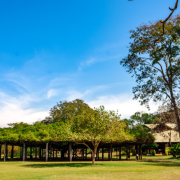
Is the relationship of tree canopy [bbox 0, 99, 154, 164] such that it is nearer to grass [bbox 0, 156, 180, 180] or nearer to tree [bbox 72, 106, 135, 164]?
tree [bbox 72, 106, 135, 164]

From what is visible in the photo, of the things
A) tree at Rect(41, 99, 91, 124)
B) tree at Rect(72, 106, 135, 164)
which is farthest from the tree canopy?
tree at Rect(41, 99, 91, 124)

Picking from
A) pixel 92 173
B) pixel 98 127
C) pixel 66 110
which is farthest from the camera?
pixel 66 110

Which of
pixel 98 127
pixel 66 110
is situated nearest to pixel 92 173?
pixel 98 127

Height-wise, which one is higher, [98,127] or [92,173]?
[98,127]

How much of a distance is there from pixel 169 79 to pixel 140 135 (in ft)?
41.1

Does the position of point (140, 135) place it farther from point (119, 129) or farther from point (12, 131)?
point (12, 131)

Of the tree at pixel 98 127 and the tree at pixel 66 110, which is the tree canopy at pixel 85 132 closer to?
the tree at pixel 98 127

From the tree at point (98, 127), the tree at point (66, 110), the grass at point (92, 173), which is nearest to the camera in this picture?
the grass at point (92, 173)

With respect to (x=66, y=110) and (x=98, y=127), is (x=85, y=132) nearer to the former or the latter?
(x=98, y=127)

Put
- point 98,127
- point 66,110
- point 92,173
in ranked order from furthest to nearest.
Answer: point 66,110 → point 98,127 → point 92,173

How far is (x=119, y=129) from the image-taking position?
1025 inches

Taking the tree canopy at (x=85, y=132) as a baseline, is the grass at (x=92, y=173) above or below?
below

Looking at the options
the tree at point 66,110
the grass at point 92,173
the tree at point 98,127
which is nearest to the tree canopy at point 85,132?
the tree at point 98,127

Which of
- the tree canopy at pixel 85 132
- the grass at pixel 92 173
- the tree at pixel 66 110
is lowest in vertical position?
the grass at pixel 92 173
